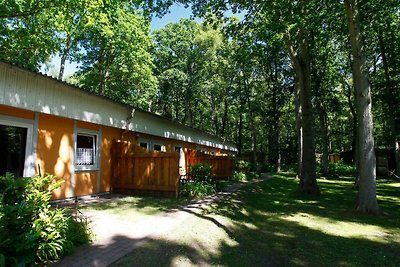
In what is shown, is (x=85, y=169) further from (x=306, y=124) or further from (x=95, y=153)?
(x=306, y=124)

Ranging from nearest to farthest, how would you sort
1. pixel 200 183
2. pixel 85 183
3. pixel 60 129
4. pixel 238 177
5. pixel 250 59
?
1. pixel 60 129
2. pixel 85 183
3. pixel 200 183
4. pixel 250 59
5. pixel 238 177

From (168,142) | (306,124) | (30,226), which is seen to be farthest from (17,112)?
(306,124)

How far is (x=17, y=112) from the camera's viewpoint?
24.8 feet

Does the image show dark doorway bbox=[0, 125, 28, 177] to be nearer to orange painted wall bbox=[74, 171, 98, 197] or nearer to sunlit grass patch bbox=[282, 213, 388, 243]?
orange painted wall bbox=[74, 171, 98, 197]

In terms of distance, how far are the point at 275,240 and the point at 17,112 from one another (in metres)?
7.02

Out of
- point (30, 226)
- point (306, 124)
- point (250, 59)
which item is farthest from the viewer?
point (250, 59)

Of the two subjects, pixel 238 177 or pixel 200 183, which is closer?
pixel 200 183

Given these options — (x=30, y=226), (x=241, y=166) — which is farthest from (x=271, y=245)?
(x=241, y=166)

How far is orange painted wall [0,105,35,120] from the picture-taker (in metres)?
7.20

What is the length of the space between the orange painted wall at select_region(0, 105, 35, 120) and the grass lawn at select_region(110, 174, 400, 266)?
514cm

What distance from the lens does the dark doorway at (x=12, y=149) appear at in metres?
7.37

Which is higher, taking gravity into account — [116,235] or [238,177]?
[238,177]

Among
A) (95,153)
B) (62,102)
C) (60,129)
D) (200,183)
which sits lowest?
(200,183)

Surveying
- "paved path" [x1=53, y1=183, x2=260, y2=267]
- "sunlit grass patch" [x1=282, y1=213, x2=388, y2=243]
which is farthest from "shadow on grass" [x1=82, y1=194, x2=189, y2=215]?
"sunlit grass patch" [x1=282, y1=213, x2=388, y2=243]
